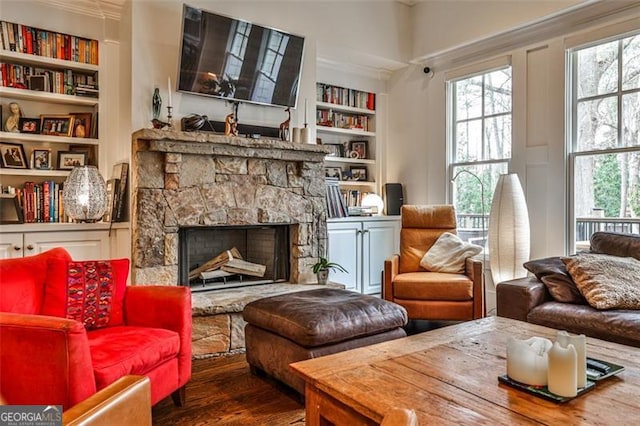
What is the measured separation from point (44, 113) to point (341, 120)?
292 cm

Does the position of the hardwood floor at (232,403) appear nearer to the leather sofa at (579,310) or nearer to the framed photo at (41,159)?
the leather sofa at (579,310)

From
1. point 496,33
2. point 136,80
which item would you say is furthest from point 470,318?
point 136,80

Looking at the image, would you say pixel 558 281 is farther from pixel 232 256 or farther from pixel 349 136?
pixel 349 136

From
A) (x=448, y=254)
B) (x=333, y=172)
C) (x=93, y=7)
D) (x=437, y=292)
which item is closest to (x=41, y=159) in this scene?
(x=93, y=7)

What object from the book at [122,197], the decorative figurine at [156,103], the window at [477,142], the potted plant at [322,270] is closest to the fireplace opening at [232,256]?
the potted plant at [322,270]

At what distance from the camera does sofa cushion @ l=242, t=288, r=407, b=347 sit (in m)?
2.25

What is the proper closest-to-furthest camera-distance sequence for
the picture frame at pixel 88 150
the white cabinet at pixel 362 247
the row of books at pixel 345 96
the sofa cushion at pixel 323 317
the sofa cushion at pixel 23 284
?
the sofa cushion at pixel 23 284 < the sofa cushion at pixel 323 317 < the picture frame at pixel 88 150 < the white cabinet at pixel 362 247 < the row of books at pixel 345 96

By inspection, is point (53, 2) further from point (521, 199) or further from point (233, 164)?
point (521, 199)

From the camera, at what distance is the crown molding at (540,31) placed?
134 inches

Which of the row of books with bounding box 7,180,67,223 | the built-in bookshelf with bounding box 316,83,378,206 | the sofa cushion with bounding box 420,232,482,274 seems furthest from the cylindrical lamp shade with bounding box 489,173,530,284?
the row of books with bounding box 7,180,67,223

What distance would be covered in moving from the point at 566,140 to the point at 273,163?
251 centimetres

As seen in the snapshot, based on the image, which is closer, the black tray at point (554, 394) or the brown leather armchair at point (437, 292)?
the black tray at point (554, 394)

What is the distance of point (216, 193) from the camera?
138 inches

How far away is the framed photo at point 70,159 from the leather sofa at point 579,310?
332cm
